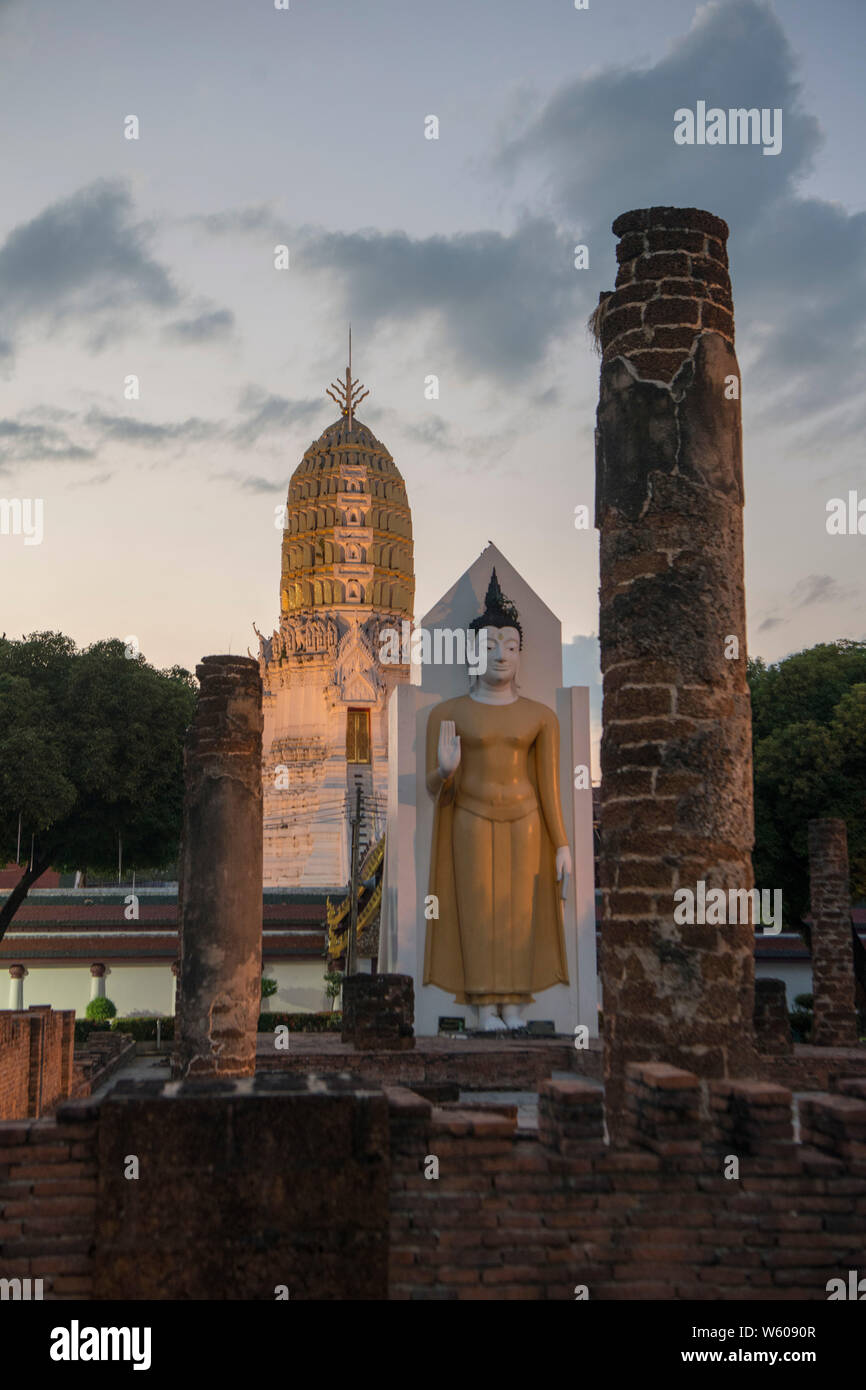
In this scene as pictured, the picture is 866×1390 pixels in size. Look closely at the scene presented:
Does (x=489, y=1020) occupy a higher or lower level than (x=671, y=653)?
lower

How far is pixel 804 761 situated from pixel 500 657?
9.66 meters

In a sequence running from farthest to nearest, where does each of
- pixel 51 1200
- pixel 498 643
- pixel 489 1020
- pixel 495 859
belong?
pixel 498 643
pixel 495 859
pixel 489 1020
pixel 51 1200

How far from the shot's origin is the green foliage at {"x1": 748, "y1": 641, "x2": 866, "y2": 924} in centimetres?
2570

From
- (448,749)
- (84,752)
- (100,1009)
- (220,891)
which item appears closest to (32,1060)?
(220,891)

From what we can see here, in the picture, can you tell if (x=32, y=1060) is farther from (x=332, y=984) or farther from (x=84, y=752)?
(x=332, y=984)

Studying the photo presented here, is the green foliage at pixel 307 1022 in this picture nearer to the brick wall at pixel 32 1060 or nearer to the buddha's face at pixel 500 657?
the brick wall at pixel 32 1060

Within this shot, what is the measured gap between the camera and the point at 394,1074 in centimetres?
1622

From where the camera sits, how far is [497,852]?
18703 millimetres

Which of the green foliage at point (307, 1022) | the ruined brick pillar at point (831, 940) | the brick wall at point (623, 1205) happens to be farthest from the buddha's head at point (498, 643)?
the brick wall at point (623, 1205)

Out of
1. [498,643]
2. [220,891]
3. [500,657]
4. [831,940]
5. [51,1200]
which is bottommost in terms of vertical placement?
[51,1200]

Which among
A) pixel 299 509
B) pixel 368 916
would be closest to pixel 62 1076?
pixel 368 916

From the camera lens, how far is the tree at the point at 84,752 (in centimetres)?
2458

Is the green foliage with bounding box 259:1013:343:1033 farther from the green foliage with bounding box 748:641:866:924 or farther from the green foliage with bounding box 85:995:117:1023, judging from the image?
the green foliage with bounding box 748:641:866:924

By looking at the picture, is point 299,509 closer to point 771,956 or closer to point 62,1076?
point 771,956
